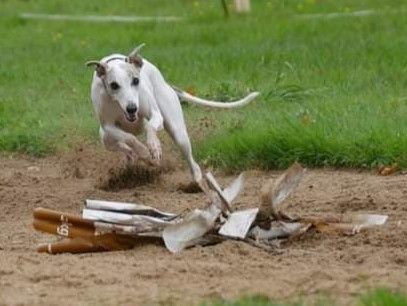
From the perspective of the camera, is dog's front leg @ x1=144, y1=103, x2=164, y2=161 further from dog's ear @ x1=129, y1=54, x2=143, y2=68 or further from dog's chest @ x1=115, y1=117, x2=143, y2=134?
dog's ear @ x1=129, y1=54, x2=143, y2=68

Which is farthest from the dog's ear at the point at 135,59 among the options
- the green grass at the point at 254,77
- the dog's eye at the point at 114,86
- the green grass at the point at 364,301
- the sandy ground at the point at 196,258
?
the green grass at the point at 364,301

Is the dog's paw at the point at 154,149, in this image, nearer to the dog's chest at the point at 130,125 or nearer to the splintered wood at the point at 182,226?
the dog's chest at the point at 130,125

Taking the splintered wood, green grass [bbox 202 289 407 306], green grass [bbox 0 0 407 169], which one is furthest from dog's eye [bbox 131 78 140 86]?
green grass [bbox 202 289 407 306]

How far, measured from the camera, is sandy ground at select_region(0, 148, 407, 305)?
20.8 ft

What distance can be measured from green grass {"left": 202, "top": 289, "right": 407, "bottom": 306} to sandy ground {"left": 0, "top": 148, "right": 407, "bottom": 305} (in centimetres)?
14

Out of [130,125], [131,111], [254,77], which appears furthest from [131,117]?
[254,77]

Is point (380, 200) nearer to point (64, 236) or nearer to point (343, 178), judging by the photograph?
point (343, 178)

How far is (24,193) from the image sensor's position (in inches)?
394

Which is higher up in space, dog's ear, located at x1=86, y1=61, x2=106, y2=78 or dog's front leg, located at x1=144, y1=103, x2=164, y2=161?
dog's ear, located at x1=86, y1=61, x2=106, y2=78

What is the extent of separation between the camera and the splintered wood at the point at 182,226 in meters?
7.61

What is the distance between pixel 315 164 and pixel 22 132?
2717 mm

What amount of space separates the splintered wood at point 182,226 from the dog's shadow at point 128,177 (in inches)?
92.6

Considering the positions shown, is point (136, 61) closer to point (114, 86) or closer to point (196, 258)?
point (114, 86)

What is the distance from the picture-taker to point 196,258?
729cm
